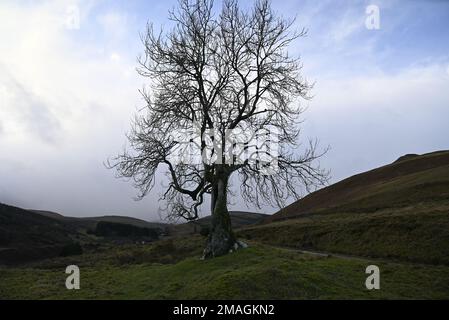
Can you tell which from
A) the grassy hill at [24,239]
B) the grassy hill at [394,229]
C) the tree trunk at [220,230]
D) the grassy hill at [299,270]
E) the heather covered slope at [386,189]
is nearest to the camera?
the grassy hill at [299,270]

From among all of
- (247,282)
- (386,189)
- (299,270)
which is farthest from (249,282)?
(386,189)

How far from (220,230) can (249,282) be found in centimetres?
808

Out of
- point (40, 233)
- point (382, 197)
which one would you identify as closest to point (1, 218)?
point (40, 233)

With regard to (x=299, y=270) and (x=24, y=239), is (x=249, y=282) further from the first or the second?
(x=24, y=239)

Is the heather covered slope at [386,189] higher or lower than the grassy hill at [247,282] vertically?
higher

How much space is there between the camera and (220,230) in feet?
78.3

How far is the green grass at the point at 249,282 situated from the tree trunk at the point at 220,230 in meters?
0.94

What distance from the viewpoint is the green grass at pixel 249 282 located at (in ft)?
50.4

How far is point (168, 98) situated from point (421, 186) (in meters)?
37.7

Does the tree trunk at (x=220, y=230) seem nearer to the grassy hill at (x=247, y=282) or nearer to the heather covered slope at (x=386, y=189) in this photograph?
the grassy hill at (x=247, y=282)

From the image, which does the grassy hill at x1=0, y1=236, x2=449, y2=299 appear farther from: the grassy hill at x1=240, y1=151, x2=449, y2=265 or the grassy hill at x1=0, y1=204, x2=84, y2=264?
the grassy hill at x1=0, y1=204, x2=84, y2=264

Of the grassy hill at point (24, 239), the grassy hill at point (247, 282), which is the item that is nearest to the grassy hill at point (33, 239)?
the grassy hill at point (24, 239)

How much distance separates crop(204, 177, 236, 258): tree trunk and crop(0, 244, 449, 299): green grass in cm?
94
